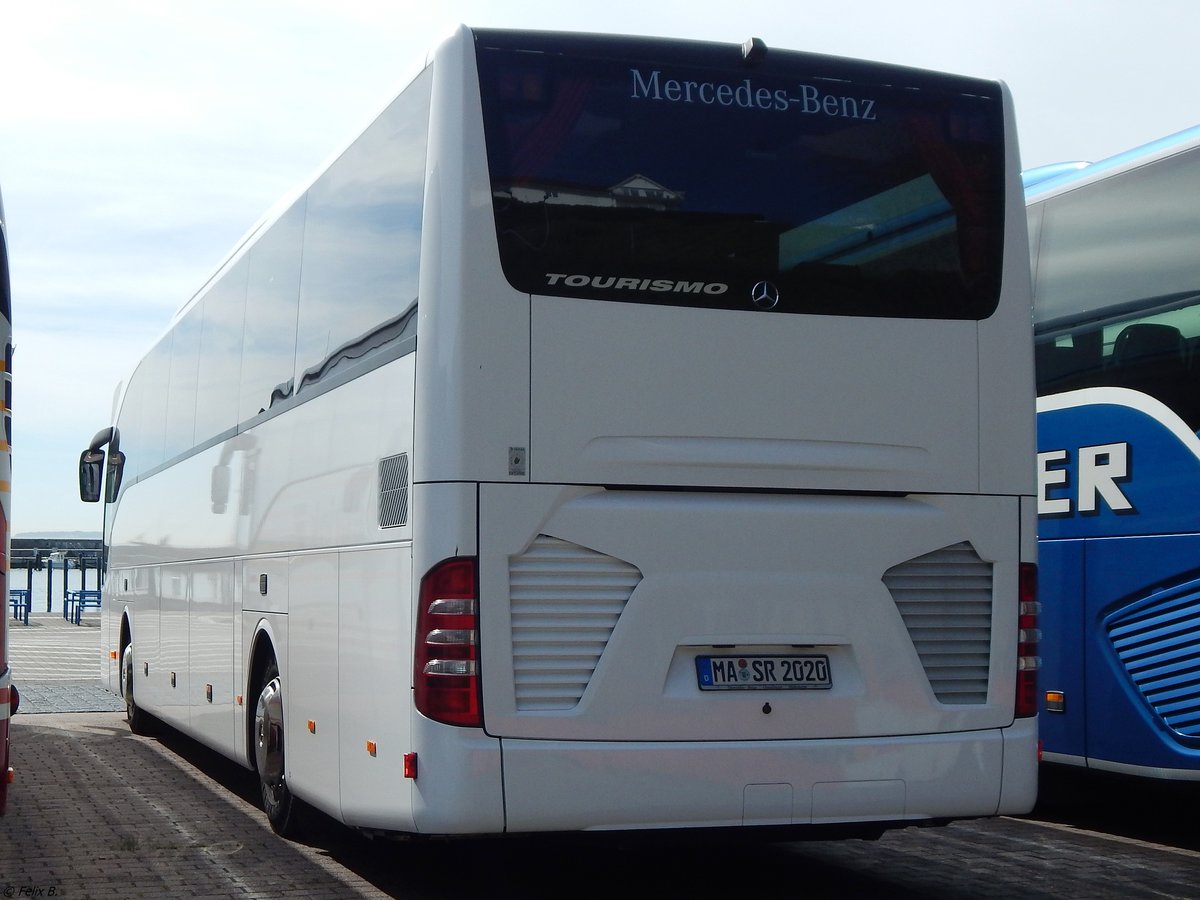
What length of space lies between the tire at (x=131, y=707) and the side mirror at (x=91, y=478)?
233 centimetres

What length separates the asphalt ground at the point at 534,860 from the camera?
25.8ft

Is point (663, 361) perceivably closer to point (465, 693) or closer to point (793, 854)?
point (465, 693)

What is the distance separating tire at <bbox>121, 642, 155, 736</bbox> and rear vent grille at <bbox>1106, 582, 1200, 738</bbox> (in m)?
9.43

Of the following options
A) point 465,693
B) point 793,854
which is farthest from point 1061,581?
point 465,693

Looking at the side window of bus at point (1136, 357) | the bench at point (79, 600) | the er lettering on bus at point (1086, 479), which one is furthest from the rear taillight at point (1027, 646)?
the bench at point (79, 600)

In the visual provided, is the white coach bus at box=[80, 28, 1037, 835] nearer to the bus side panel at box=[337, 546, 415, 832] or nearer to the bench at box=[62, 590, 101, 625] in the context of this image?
the bus side panel at box=[337, 546, 415, 832]

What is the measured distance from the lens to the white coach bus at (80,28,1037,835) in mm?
6484

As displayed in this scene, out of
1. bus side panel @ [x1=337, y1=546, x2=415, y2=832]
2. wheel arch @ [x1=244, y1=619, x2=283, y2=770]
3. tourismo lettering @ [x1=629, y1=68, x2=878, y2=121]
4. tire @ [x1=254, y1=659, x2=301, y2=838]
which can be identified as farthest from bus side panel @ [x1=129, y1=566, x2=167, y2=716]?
tourismo lettering @ [x1=629, y1=68, x2=878, y2=121]

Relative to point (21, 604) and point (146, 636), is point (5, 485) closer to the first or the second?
point (146, 636)

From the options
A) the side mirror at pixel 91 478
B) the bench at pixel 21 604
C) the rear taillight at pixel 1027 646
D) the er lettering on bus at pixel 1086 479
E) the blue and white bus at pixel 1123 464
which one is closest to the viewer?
the rear taillight at pixel 1027 646

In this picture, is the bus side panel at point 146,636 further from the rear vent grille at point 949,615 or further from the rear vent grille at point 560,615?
the rear vent grille at point 949,615

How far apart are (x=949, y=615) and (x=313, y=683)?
3024 mm

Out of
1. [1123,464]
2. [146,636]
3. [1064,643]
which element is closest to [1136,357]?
[1123,464]

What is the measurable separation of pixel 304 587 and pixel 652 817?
2.56 metres
